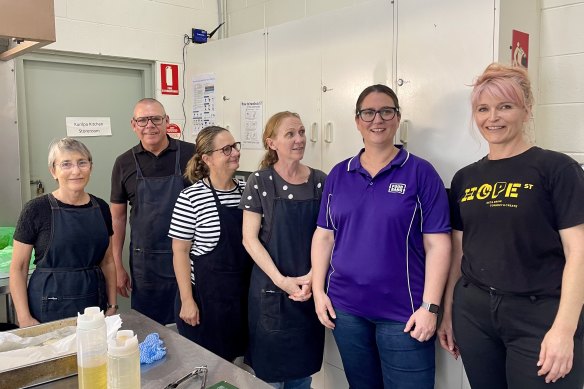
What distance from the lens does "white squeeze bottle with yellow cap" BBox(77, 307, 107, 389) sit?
36.7 inches

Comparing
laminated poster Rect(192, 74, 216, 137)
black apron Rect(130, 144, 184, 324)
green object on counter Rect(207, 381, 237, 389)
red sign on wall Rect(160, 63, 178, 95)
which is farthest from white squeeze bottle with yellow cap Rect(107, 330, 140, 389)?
red sign on wall Rect(160, 63, 178, 95)

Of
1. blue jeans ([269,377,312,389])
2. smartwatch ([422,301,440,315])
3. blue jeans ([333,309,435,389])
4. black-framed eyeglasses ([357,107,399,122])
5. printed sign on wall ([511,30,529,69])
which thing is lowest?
blue jeans ([269,377,312,389])

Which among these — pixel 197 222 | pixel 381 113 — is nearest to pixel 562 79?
pixel 381 113

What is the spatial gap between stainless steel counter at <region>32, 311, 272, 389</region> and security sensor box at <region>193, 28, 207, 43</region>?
253cm

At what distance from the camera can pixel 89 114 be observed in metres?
3.18

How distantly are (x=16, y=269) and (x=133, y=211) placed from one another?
737 mm

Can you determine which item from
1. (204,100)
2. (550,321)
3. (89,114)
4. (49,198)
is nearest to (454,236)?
(550,321)

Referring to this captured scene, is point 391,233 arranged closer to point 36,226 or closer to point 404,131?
point 404,131

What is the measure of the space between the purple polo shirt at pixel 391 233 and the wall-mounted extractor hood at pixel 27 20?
104 centimetres

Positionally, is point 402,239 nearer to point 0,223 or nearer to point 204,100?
point 204,100

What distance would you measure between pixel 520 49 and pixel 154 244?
178cm

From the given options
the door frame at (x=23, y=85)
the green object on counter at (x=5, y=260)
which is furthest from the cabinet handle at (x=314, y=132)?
Result: the door frame at (x=23, y=85)

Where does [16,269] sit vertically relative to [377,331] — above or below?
above

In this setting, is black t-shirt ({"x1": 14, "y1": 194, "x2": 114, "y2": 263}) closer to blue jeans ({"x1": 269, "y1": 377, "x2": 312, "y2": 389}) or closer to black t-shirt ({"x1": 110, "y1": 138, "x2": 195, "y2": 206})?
black t-shirt ({"x1": 110, "y1": 138, "x2": 195, "y2": 206})
